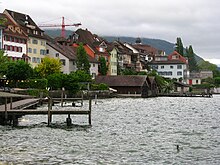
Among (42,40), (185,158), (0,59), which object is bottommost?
(185,158)

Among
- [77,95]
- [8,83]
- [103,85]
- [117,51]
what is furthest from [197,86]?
[8,83]

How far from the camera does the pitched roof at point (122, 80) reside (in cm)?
13350

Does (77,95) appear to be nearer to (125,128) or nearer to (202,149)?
(125,128)

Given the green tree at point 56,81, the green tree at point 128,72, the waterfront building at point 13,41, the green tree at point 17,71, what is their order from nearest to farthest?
the green tree at point 17,71 < the green tree at point 56,81 < the waterfront building at point 13,41 < the green tree at point 128,72

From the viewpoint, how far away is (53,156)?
26422 millimetres

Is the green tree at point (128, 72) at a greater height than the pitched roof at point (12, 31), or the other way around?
the pitched roof at point (12, 31)

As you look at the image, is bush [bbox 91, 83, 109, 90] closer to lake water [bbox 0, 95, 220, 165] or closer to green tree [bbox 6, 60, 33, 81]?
green tree [bbox 6, 60, 33, 81]

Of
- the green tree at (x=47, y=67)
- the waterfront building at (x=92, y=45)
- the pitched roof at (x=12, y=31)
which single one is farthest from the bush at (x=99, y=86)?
the waterfront building at (x=92, y=45)

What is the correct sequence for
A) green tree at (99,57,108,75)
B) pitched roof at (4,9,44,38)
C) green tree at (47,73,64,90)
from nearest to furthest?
green tree at (47,73,64,90)
pitched roof at (4,9,44,38)
green tree at (99,57,108,75)

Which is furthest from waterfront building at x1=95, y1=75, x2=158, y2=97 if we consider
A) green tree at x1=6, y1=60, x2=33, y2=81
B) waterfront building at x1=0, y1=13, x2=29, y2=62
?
green tree at x1=6, y1=60, x2=33, y2=81

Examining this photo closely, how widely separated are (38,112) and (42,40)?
89317 mm

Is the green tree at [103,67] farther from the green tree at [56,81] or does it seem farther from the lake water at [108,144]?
the lake water at [108,144]

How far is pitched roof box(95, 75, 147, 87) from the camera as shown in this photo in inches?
5256

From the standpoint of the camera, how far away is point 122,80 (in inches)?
5325
